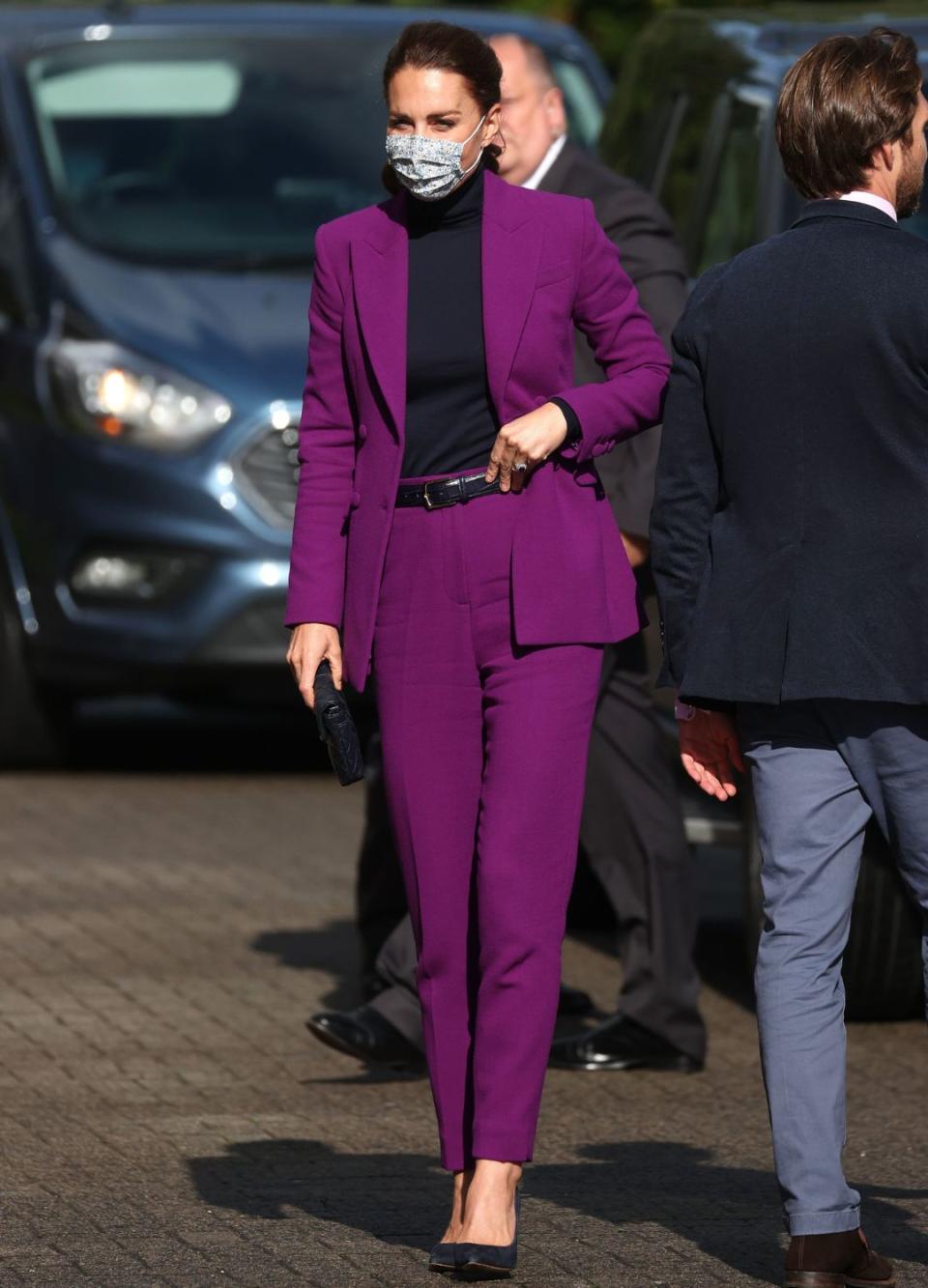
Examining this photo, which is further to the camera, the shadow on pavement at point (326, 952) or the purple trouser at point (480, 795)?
the shadow on pavement at point (326, 952)

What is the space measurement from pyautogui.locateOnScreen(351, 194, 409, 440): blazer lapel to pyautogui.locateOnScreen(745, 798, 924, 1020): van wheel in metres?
1.91

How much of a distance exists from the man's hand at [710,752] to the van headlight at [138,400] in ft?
16.7

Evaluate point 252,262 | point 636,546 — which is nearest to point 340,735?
point 636,546

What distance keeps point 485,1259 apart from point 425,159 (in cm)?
166

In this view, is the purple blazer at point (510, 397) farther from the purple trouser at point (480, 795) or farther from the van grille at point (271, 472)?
the van grille at point (271, 472)

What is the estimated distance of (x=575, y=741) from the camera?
4.85 m

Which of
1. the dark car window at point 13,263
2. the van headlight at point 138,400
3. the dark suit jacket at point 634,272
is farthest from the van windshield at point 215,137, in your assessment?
the dark suit jacket at point 634,272

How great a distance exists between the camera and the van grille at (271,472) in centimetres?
980

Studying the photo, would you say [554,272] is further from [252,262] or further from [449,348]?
[252,262]

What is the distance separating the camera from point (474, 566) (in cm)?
481

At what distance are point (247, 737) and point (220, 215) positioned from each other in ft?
7.35

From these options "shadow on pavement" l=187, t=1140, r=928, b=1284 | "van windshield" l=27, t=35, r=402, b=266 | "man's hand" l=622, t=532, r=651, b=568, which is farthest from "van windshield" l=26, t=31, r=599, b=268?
"shadow on pavement" l=187, t=1140, r=928, b=1284

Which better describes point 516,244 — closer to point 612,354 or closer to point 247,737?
point 612,354

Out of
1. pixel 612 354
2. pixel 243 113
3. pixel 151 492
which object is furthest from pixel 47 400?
pixel 612 354
